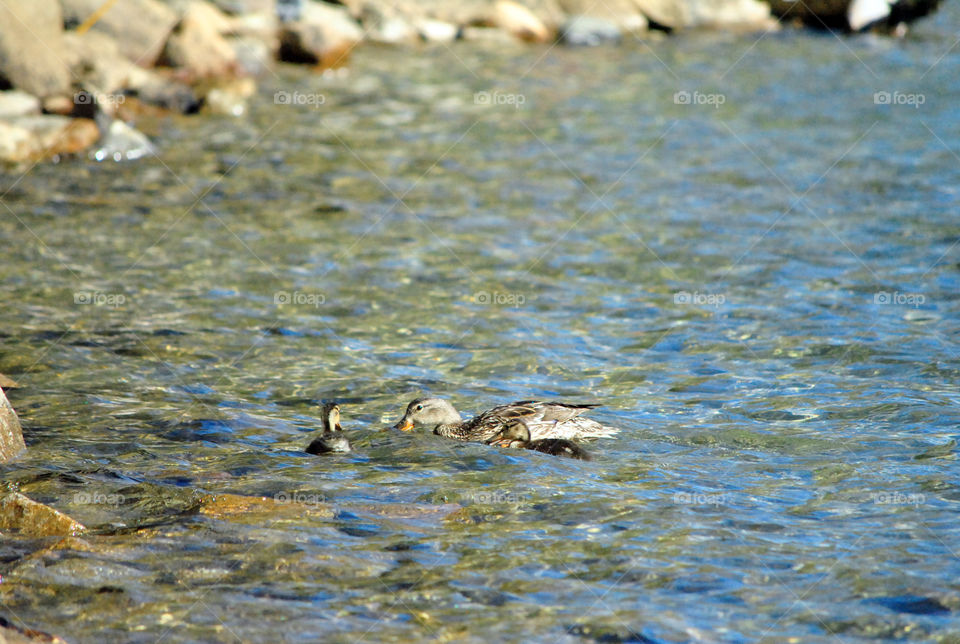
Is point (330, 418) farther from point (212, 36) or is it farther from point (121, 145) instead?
point (212, 36)

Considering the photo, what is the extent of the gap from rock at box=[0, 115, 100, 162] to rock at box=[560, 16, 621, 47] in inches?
544

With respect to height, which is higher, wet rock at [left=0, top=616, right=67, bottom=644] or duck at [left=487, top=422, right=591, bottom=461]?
duck at [left=487, top=422, right=591, bottom=461]

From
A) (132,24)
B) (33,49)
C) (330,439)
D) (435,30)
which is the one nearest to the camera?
(330,439)

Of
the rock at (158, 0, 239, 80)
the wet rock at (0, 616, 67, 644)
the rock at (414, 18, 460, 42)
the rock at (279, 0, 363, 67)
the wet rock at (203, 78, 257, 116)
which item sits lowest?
the wet rock at (0, 616, 67, 644)

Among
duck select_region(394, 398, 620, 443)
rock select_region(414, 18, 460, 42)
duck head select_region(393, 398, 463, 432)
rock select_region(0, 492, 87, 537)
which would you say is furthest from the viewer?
rock select_region(414, 18, 460, 42)

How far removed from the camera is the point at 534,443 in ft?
25.2

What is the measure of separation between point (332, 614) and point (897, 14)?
28492 mm

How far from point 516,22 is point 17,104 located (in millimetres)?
13712

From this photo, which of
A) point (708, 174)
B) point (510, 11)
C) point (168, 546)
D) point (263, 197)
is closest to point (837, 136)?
point (708, 174)

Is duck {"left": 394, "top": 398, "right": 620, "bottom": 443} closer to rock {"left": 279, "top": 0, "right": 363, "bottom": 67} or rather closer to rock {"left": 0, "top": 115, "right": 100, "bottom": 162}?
rock {"left": 0, "top": 115, "right": 100, "bottom": 162}

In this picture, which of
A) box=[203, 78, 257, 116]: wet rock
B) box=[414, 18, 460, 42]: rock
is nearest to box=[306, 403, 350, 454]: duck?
box=[203, 78, 257, 116]: wet rock

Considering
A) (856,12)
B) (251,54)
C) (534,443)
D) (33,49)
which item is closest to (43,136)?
(33,49)

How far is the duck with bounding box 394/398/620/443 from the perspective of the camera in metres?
7.68

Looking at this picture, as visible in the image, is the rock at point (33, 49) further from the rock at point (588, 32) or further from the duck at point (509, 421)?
the rock at point (588, 32)
